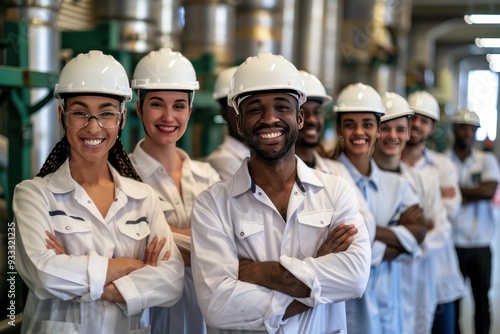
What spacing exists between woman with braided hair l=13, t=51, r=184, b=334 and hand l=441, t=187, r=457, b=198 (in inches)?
127

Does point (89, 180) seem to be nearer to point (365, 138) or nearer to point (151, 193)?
point (151, 193)

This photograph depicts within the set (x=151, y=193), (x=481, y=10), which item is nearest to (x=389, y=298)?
(x=151, y=193)

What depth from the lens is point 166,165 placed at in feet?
10.4

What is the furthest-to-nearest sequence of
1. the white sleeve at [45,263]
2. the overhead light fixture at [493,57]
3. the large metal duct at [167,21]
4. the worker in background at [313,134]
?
the overhead light fixture at [493,57] < the large metal duct at [167,21] < the worker in background at [313,134] < the white sleeve at [45,263]

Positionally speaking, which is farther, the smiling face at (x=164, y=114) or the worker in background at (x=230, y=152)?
the worker in background at (x=230, y=152)

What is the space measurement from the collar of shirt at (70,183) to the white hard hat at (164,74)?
19.3 inches

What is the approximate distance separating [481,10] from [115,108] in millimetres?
11737

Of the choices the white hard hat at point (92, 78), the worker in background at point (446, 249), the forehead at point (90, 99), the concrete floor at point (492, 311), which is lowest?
the concrete floor at point (492, 311)

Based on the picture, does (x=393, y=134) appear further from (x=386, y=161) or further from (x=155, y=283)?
(x=155, y=283)

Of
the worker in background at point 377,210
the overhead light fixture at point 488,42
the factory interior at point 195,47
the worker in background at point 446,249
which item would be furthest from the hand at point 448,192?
the overhead light fixture at point 488,42

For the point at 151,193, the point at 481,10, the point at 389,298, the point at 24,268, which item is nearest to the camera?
the point at 24,268

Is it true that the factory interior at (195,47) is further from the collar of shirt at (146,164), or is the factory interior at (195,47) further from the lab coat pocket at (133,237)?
the lab coat pocket at (133,237)

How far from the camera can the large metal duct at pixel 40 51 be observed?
13.1 ft

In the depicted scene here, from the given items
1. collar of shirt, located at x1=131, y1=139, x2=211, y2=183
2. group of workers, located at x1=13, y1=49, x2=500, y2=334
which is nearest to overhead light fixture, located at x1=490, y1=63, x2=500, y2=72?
collar of shirt, located at x1=131, y1=139, x2=211, y2=183
